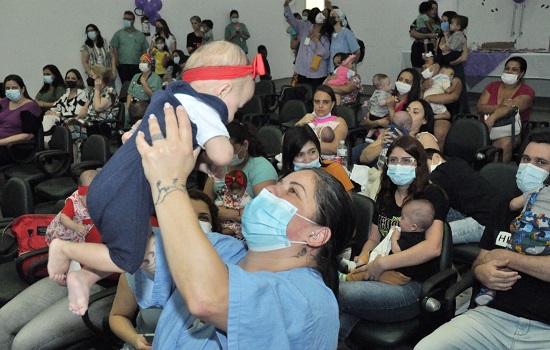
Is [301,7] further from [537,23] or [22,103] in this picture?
[22,103]

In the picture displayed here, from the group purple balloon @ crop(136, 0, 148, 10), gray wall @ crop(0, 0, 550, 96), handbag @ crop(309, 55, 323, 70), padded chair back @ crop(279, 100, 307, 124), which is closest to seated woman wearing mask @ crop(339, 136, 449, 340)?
padded chair back @ crop(279, 100, 307, 124)

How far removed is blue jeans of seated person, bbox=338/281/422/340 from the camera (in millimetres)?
2494

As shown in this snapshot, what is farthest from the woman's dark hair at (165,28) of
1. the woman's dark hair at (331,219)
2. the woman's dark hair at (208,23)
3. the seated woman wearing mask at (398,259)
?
the woman's dark hair at (331,219)

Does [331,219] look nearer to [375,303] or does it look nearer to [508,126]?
[375,303]

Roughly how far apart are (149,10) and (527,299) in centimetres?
966

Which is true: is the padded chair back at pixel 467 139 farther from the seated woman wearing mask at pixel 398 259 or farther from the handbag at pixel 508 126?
the seated woman wearing mask at pixel 398 259

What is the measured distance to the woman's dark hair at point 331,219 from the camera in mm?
1433

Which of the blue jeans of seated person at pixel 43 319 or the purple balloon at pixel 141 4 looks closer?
the blue jeans of seated person at pixel 43 319

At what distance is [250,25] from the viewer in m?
12.9

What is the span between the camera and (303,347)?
118 centimetres

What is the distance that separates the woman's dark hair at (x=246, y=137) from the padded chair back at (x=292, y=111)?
2.56 meters

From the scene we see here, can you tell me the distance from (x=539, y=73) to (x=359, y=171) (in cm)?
704

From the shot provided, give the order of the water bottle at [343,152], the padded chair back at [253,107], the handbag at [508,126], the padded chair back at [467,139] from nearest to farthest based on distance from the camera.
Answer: the water bottle at [343,152]
the padded chair back at [467,139]
the handbag at [508,126]
the padded chair back at [253,107]

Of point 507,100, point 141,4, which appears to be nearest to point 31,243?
A: point 507,100
